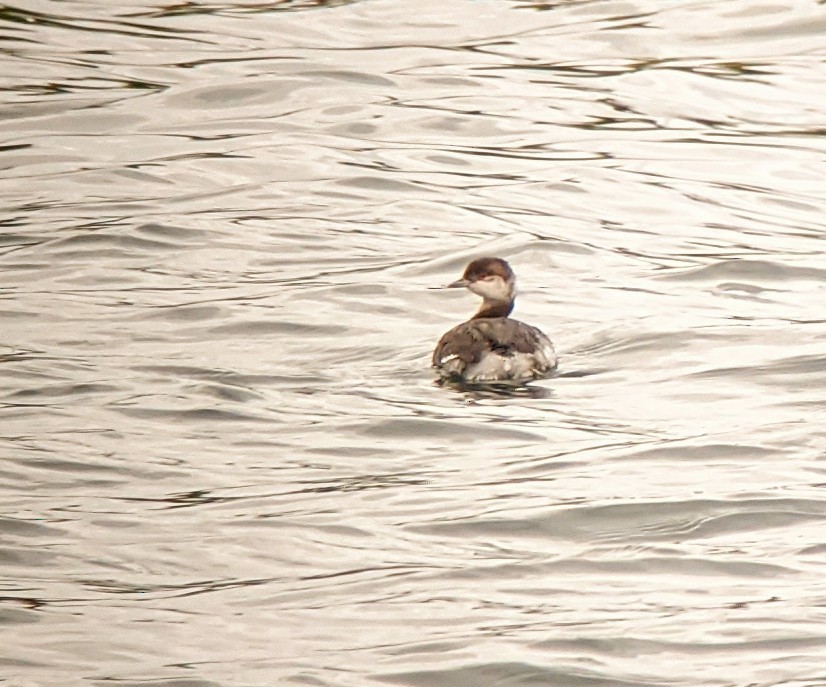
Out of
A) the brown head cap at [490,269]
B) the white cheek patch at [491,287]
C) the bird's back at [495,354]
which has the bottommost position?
the bird's back at [495,354]

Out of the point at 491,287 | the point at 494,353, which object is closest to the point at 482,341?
the point at 494,353

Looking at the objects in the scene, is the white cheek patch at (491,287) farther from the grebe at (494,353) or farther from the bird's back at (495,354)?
the bird's back at (495,354)

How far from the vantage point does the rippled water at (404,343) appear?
646cm

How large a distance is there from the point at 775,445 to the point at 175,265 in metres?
5.32

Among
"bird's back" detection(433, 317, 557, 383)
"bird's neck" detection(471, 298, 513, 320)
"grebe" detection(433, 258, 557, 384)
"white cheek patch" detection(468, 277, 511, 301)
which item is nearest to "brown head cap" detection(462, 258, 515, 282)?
"white cheek patch" detection(468, 277, 511, 301)

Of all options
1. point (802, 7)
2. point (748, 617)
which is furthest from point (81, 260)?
point (802, 7)

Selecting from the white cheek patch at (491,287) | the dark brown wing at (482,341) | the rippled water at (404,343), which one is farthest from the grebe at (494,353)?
the white cheek patch at (491,287)

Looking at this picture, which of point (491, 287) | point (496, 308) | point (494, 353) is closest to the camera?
point (494, 353)

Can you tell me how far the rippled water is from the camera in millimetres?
6461

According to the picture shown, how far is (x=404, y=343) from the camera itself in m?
11.2

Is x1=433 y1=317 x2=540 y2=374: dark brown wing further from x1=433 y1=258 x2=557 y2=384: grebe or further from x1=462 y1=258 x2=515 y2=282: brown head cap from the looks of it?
x1=462 y1=258 x2=515 y2=282: brown head cap

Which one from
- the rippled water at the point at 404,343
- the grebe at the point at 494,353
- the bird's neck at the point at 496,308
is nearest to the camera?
the rippled water at the point at 404,343

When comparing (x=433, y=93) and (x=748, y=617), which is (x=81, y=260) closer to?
(x=433, y=93)

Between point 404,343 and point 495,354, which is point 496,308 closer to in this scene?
point 404,343
